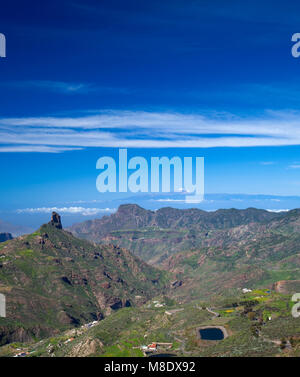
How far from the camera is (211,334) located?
102375 mm

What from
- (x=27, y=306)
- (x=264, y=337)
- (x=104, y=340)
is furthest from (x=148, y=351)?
(x=27, y=306)

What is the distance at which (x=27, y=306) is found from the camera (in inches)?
6924

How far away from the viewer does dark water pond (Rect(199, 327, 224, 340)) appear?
98.8 metres

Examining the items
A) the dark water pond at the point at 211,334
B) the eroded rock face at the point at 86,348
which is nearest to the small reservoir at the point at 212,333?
the dark water pond at the point at 211,334

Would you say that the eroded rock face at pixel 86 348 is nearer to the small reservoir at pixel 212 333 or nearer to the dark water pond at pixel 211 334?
the small reservoir at pixel 212 333

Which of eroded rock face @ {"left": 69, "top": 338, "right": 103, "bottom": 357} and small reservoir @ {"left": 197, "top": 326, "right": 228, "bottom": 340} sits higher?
small reservoir @ {"left": 197, "top": 326, "right": 228, "bottom": 340}

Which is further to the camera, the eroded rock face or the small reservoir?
the small reservoir

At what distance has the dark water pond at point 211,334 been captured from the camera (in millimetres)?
98812

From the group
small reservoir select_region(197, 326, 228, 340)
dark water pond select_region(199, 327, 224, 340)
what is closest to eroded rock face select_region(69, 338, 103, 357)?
small reservoir select_region(197, 326, 228, 340)

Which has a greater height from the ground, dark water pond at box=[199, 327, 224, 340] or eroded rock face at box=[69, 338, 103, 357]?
dark water pond at box=[199, 327, 224, 340]

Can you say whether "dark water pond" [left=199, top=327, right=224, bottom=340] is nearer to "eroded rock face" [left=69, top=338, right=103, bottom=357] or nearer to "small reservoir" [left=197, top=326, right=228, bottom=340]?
"small reservoir" [left=197, top=326, right=228, bottom=340]

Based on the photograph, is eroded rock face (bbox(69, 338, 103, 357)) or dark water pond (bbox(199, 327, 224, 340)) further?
dark water pond (bbox(199, 327, 224, 340))
